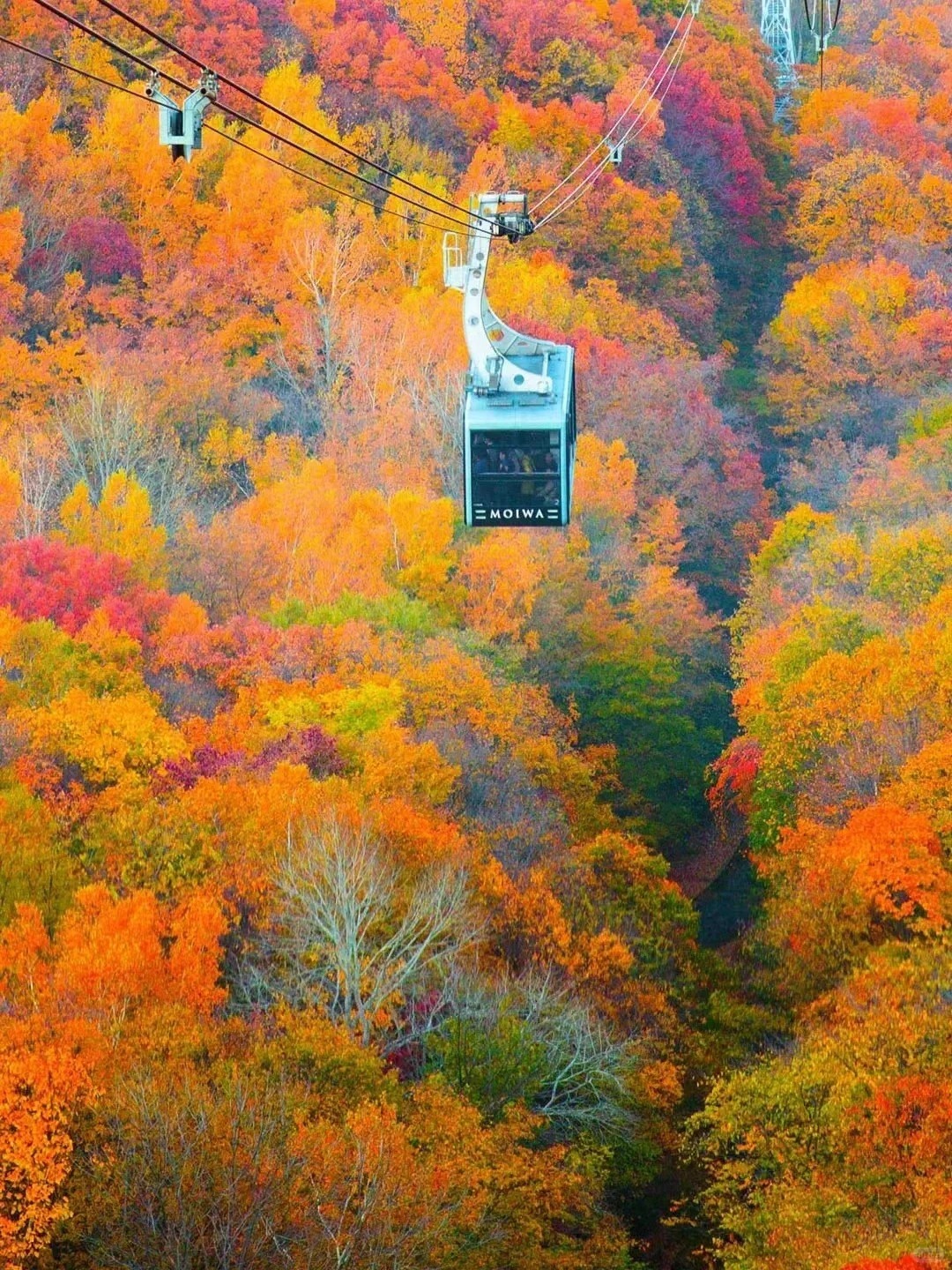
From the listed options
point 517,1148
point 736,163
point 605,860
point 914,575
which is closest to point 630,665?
point 914,575

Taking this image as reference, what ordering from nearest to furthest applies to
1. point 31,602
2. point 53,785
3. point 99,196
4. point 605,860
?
point 53,785, point 605,860, point 31,602, point 99,196

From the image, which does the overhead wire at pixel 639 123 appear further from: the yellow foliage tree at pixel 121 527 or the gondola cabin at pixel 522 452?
the gondola cabin at pixel 522 452

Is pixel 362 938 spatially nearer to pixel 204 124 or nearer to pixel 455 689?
pixel 455 689

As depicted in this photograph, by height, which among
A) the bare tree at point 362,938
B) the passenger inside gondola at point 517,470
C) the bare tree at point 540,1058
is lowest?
the bare tree at point 540,1058

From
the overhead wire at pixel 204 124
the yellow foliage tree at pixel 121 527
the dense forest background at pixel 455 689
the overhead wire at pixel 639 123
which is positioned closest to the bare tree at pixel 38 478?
the dense forest background at pixel 455 689

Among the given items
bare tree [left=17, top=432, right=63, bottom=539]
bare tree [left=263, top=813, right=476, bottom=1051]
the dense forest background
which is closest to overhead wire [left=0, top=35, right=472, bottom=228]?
the dense forest background

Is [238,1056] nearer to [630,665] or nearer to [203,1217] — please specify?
[203,1217]
